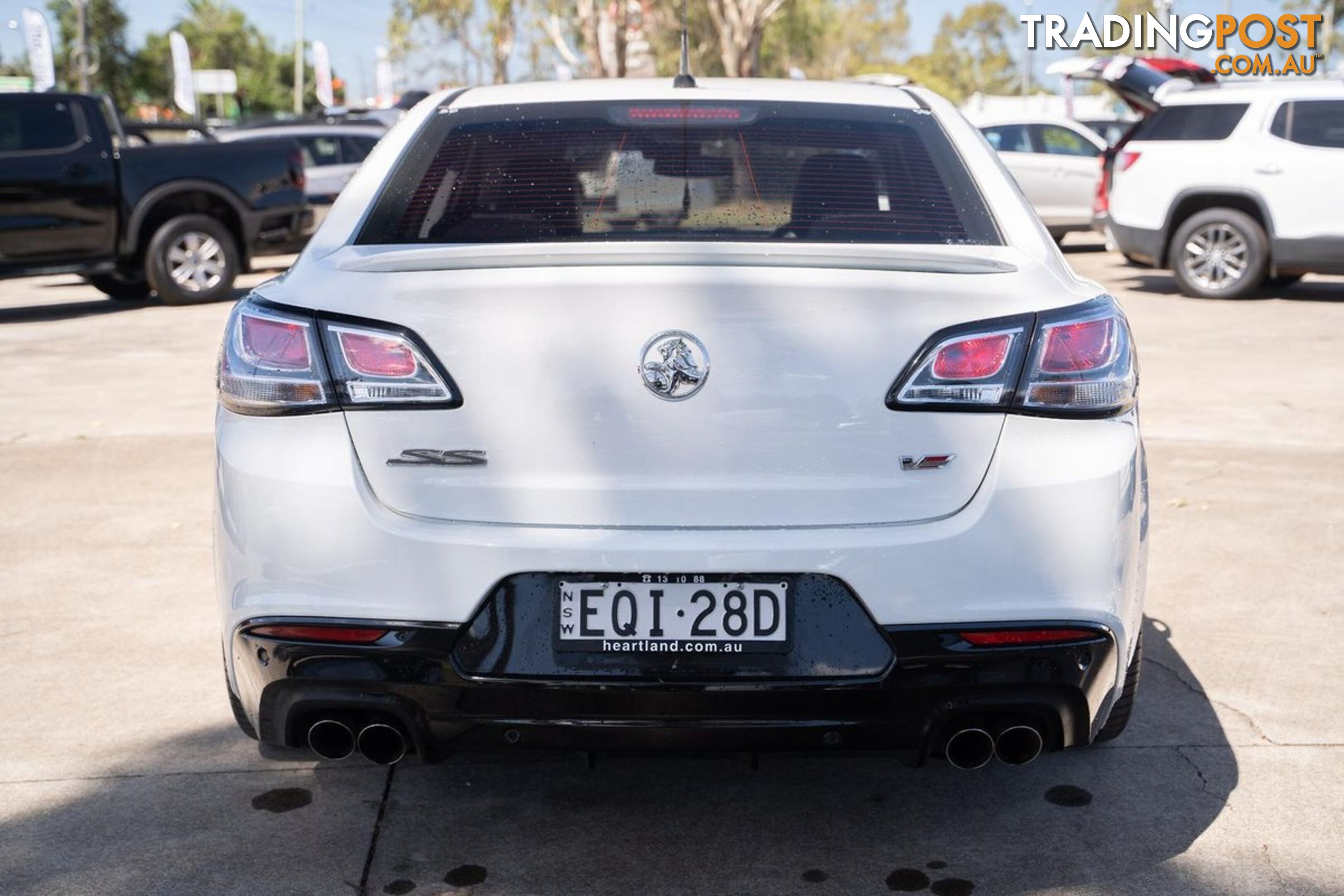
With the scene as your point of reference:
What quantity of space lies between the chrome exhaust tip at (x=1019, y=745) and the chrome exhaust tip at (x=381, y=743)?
1.07 metres

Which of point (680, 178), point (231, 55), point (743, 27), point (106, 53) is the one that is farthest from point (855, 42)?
point (680, 178)

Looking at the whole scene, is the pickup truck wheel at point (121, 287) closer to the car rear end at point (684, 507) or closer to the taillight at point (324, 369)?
the taillight at point (324, 369)

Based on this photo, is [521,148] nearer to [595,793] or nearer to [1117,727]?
[595,793]

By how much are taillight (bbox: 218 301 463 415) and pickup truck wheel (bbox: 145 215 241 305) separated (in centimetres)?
1186

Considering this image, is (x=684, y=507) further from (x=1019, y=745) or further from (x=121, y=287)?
(x=121, y=287)

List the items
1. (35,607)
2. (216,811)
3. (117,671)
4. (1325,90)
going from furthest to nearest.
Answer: (1325,90) → (35,607) → (117,671) → (216,811)

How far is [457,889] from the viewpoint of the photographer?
2928 millimetres

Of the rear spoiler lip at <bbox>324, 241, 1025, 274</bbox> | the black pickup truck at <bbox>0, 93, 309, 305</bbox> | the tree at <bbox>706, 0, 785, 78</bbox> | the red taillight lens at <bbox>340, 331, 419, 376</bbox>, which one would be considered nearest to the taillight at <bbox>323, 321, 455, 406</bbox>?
the red taillight lens at <bbox>340, 331, 419, 376</bbox>

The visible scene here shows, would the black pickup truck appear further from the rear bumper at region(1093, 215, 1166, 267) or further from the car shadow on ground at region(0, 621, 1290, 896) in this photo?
the car shadow on ground at region(0, 621, 1290, 896)

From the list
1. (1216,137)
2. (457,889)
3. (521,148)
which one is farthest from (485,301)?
(1216,137)

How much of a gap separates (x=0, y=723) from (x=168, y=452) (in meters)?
3.63

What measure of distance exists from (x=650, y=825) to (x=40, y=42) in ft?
125

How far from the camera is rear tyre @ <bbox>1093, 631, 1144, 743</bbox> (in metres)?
3.13

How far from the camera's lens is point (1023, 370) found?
2.68m
